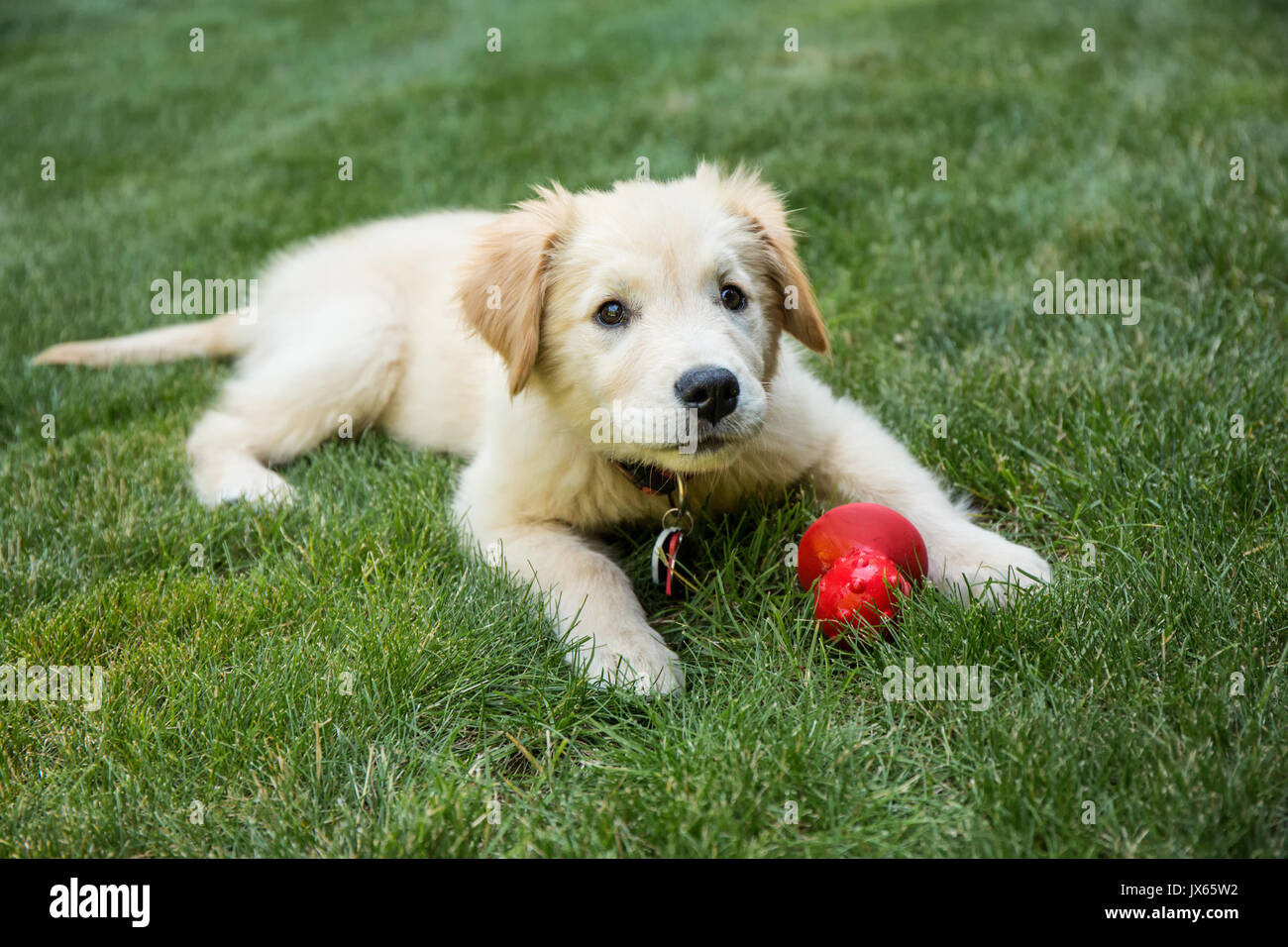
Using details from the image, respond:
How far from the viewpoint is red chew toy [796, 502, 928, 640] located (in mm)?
2092

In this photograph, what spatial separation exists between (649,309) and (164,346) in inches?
101

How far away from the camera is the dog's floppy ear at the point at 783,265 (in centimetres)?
262

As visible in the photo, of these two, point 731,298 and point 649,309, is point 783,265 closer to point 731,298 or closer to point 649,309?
point 731,298

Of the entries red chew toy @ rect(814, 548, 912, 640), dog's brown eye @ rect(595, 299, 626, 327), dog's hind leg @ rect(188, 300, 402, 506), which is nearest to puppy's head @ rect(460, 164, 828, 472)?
dog's brown eye @ rect(595, 299, 626, 327)

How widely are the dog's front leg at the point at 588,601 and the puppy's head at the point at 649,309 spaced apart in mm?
277

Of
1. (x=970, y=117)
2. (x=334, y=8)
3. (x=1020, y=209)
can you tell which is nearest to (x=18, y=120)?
(x=334, y=8)

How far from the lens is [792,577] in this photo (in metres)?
2.40

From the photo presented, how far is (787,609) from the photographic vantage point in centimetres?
227

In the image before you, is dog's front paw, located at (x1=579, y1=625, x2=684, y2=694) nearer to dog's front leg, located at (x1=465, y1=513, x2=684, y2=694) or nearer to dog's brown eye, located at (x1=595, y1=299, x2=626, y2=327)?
dog's front leg, located at (x1=465, y1=513, x2=684, y2=694)

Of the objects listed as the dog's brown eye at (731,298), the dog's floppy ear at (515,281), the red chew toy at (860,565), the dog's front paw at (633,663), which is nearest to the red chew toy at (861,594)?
the red chew toy at (860,565)

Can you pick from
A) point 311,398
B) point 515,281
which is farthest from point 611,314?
point 311,398

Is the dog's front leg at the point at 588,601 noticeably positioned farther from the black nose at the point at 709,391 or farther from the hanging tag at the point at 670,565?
the black nose at the point at 709,391

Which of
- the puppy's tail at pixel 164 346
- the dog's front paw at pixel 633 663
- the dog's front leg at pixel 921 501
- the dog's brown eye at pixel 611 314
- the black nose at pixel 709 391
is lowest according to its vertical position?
the dog's front paw at pixel 633 663
